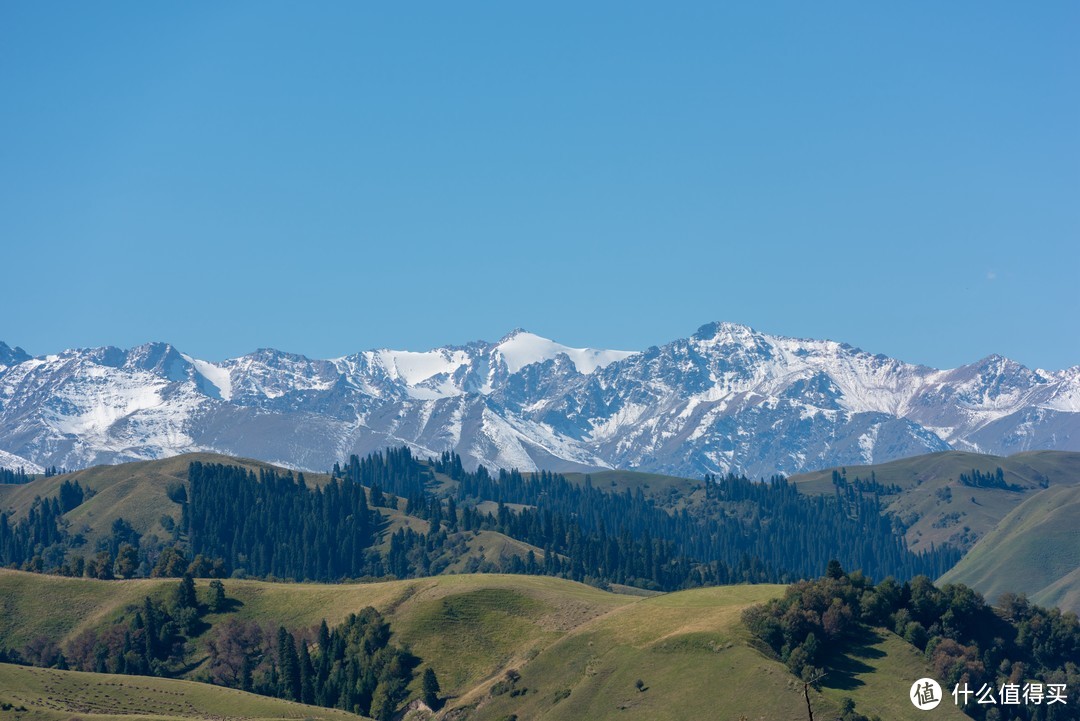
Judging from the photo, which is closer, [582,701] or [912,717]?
[912,717]

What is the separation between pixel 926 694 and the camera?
7505 inches

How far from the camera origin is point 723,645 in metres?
A: 200

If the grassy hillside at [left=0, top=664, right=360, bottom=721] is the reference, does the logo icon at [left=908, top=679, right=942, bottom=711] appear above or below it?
below

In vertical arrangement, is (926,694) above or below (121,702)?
below

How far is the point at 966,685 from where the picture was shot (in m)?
198

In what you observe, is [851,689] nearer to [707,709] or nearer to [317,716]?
[707,709]

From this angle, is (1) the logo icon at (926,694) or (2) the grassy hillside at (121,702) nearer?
(2) the grassy hillside at (121,702)

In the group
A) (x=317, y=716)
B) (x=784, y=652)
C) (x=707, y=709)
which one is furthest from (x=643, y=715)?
(x=317, y=716)

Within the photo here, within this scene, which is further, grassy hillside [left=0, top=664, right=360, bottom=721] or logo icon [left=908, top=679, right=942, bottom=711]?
logo icon [left=908, top=679, right=942, bottom=711]

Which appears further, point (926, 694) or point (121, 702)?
point (121, 702)

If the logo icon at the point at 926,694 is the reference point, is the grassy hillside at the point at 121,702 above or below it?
above

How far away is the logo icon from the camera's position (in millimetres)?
188750

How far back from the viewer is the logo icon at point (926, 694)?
18875cm

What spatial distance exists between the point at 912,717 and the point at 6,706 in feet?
356
